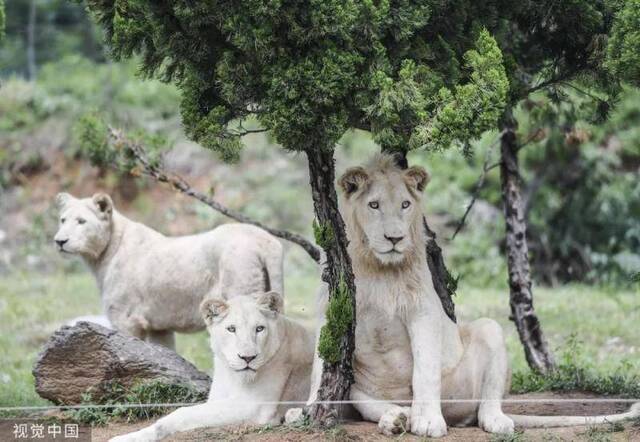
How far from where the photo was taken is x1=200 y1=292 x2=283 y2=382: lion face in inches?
283

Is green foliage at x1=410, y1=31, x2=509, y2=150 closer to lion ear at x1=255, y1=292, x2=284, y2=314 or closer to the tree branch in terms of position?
lion ear at x1=255, y1=292, x2=284, y2=314

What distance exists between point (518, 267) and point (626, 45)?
127 inches

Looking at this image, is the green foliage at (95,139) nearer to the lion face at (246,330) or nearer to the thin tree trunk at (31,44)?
the lion face at (246,330)

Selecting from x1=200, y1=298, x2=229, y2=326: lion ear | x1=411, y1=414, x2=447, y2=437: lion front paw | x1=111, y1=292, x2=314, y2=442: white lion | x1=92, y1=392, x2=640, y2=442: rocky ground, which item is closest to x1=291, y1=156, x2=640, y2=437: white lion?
x1=411, y1=414, x2=447, y2=437: lion front paw

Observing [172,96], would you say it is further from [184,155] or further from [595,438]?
Result: [595,438]

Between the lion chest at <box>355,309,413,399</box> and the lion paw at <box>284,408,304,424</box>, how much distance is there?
493 mm

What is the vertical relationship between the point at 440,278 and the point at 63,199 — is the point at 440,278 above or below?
below

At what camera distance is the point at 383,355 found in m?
7.28

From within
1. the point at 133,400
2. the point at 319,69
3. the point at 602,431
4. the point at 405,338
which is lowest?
the point at 602,431

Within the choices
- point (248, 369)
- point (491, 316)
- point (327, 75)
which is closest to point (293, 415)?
point (248, 369)

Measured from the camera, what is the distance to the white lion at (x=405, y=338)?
692 cm

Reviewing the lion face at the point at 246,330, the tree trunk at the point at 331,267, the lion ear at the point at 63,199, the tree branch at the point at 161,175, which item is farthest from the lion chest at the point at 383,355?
the lion ear at the point at 63,199

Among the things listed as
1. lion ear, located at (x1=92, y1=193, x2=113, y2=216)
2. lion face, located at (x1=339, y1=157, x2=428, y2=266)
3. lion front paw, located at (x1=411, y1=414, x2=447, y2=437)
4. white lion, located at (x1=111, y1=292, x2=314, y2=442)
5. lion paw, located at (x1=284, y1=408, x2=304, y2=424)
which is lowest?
lion front paw, located at (x1=411, y1=414, x2=447, y2=437)

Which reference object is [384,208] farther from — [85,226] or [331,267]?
[85,226]
